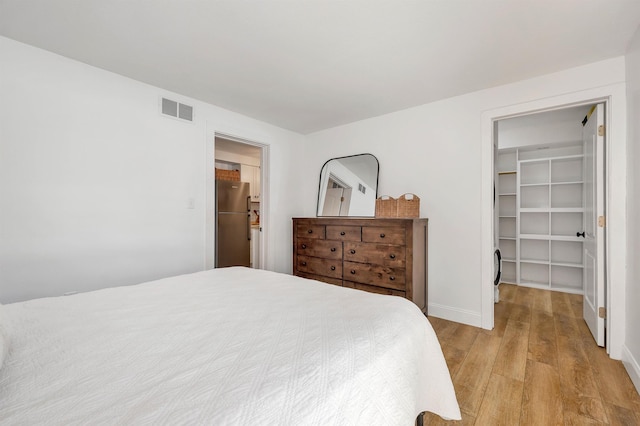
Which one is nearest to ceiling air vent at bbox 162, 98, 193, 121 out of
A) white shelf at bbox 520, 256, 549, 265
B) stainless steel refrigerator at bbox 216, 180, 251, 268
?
stainless steel refrigerator at bbox 216, 180, 251, 268

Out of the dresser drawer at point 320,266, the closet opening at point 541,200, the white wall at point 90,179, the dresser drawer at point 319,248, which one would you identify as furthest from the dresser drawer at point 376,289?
the closet opening at point 541,200

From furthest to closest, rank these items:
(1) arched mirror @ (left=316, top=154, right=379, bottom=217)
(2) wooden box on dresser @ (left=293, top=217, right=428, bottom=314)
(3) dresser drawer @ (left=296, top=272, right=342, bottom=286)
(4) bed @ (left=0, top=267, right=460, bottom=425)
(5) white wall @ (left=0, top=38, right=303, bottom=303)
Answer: (1) arched mirror @ (left=316, top=154, right=379, bottom=217) → (3) dresser drawer @ (left=296, top=272, right=342, bottom=286) → (2) wooden box on dresser @ (left=293, top=217, right=428, bottom=314) → (5) white wall @ (left=0, top=38, right=303, bottom=303) → (4) bed @ (left=0, top=267, right=460, bottom=425)

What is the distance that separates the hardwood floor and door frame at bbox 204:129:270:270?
Result: 2.31 m

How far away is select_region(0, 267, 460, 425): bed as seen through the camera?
0.63 metres

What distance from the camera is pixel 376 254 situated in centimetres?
284

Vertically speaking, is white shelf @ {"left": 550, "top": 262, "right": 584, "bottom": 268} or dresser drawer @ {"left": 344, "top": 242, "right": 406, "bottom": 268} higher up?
dresser drawer @ {"left": 344, "top": 242, "right": 406, "bottom": 268}

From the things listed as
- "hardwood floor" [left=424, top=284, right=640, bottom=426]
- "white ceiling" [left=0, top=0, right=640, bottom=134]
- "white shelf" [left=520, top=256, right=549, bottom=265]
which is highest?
"white ceiling" [left=0, top=0, right=640, bottom=134]

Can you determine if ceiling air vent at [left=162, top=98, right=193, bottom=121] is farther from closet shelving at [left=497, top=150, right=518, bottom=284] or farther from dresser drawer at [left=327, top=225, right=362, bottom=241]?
closet shelving at [left=497, top=150, right=518, bottom=284]

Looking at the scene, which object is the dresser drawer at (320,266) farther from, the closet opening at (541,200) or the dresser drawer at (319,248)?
the closet opening at (541,200)

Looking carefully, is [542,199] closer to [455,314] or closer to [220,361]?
[455,314]

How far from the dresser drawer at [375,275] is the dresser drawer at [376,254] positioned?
51mm

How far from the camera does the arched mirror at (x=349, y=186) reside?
11.4 ft

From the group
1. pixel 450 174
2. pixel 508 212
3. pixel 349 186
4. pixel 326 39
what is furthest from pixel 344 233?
pixel 508 212

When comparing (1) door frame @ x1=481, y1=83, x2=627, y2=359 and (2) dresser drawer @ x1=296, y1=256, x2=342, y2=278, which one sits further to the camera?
(2) dresser drawer @ x1=296, y1=256, x2=342, y2=278
